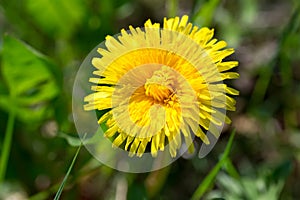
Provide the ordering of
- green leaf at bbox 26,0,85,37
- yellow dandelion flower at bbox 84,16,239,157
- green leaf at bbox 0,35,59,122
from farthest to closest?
green leaf at bbox 26,0,85,37, green leaf at bbox 0,35,59,122, yellow dandelion flower at bbox 84,16,239,157

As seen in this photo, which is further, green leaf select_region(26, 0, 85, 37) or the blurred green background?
green leaf select_region(26, 0, 85, 37)

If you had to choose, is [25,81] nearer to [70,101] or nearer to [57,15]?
[70,101]

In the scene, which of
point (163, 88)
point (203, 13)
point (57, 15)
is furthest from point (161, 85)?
point (57, 15)

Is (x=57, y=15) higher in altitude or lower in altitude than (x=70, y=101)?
higher

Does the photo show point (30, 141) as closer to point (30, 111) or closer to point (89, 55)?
point (30, 111)

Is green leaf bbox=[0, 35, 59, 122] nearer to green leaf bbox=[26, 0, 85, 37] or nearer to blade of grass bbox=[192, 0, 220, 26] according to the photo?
green leaf bbox=[26, 0, 85, 37]

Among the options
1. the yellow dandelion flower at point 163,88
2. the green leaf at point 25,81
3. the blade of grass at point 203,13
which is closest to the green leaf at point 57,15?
the green leaf at point 25,81

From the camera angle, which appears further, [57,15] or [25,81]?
[57,15]

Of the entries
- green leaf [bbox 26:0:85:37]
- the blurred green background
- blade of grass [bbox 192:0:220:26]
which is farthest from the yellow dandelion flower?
green leaf [bbox 26:0:85:37]
